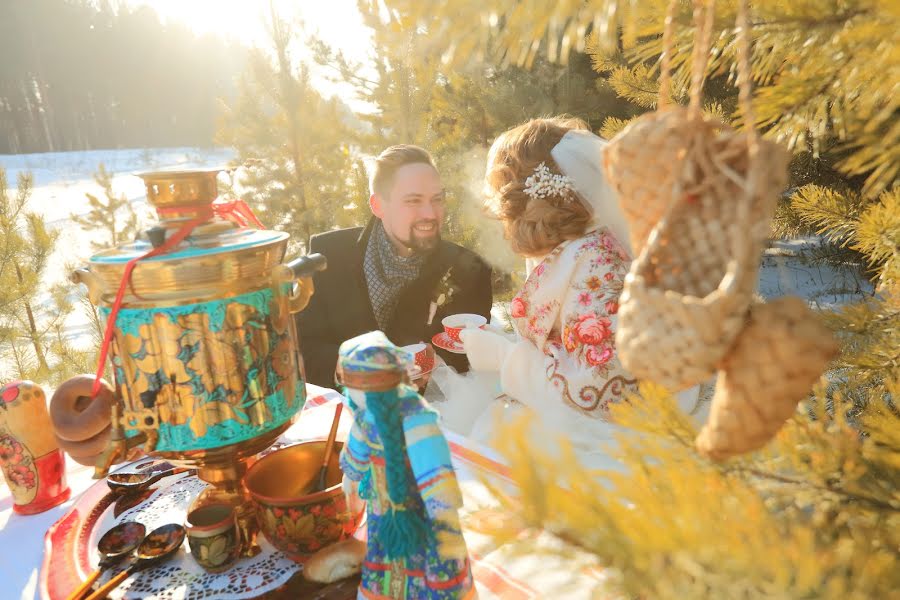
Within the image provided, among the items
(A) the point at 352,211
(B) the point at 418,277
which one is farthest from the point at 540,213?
(A) the point at 352,211

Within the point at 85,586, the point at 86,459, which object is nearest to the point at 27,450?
the point at 86,459

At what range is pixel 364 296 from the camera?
2420 millimetres

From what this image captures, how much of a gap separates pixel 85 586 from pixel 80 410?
0.92ft

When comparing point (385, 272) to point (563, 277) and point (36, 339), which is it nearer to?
point (563, 277)

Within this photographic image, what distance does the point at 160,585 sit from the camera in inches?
33.5

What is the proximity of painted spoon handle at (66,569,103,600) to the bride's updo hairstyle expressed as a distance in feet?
4.09

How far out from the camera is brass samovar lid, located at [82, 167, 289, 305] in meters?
0.79

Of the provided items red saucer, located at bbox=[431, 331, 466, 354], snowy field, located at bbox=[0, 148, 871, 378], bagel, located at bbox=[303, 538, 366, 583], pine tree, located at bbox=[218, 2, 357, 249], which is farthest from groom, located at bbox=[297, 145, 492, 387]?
pine tree, located at bbox=[218, 2, 357, 249]

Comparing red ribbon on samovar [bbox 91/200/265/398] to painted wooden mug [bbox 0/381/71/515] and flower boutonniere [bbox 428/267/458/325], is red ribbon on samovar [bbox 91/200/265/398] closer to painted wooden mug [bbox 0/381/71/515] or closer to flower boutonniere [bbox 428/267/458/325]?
painted wooden mug [bbox 0/381/71/515]

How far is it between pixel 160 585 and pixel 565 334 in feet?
3.59

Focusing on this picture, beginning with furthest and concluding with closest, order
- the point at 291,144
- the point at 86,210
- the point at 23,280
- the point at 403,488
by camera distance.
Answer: the point at 86,210, the point at 291,144, the point at 23,280, the point at 403,488

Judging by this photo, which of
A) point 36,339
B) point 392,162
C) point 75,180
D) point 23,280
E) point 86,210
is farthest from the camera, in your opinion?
point 75,180

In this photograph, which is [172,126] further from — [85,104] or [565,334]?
[565,334]

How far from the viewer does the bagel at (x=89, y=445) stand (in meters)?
0.91
